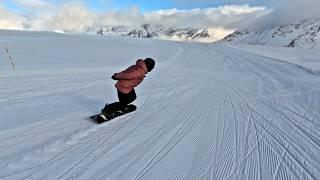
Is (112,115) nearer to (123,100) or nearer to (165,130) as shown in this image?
(123,100)

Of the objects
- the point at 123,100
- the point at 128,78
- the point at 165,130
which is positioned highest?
the point at 128,78

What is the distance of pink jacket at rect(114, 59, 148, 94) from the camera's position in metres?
8.45

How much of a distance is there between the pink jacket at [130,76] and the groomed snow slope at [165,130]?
595mm

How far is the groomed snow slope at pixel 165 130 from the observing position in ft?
19.0

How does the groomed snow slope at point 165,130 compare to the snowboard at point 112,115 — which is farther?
the snowboard at point 112,115

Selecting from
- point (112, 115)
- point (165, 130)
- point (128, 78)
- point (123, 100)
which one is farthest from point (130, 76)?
point (165, 130)

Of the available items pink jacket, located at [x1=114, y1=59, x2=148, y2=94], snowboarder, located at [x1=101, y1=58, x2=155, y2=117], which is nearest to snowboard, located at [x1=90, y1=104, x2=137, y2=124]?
snowboarder, located at [x1=101, y1=58, x2=155, y2=117]

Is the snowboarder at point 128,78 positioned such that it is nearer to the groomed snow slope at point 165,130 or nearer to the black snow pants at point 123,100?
the black snow pants at point 123,100

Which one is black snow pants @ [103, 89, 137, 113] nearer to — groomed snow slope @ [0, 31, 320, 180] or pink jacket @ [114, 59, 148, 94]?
pink jacket @ [114, 59, 148, 94]

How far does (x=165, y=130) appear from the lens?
7.83 m

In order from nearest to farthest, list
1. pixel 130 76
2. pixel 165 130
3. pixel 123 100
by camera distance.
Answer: pixel 165 130 → pixel 130 76 → pixel 123 100

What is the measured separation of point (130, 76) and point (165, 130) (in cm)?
131

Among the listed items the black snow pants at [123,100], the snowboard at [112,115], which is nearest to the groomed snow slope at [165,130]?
the snowboard at [112,115]

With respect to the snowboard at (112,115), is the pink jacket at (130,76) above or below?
above
